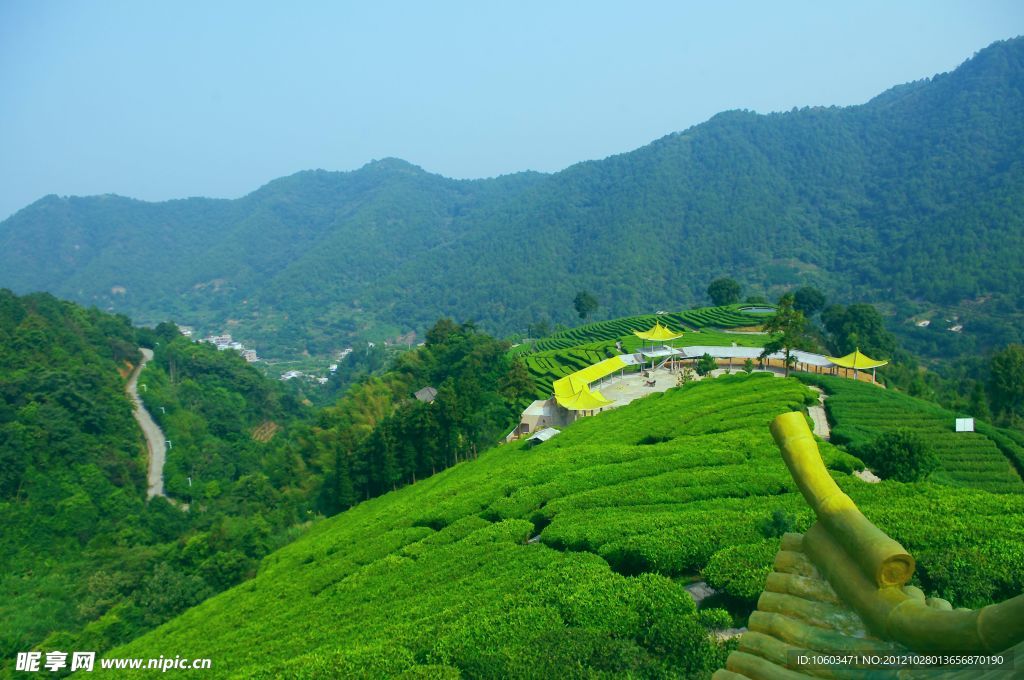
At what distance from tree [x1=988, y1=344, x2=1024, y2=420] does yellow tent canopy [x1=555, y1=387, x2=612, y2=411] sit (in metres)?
19.1

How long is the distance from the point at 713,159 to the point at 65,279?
195 m

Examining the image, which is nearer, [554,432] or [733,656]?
[733,656]

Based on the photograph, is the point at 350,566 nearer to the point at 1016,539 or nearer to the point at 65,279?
the point at 1016,539

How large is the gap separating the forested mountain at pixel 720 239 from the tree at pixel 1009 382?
46.3 meters

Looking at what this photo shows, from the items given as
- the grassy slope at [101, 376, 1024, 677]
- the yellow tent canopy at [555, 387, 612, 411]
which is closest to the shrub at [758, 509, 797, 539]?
the grassy slope at [101, 376, 1024, 677]

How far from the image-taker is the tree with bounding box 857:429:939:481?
16391 mm

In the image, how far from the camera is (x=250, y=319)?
543 feet

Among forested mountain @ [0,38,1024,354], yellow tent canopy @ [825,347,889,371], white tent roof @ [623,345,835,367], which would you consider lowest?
yellow tent canopy @ [825,347,889,371]

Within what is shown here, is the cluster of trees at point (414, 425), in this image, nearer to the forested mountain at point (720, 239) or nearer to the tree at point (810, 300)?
the tree at point (810, 300)

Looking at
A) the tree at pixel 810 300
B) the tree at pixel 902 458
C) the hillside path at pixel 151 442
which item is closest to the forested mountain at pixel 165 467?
the hillside path at pixel 151 442

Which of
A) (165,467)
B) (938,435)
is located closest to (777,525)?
(938,435)

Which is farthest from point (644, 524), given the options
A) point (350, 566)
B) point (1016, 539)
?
point (350, 566)

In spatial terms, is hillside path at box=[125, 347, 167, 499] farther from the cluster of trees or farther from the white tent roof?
the white tent roof

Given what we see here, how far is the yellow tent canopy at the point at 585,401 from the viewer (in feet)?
103
